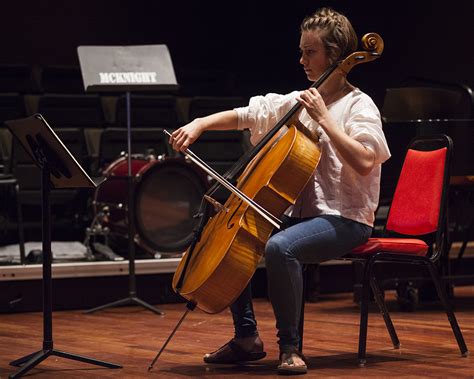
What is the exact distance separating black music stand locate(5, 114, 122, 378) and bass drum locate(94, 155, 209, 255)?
2.30m

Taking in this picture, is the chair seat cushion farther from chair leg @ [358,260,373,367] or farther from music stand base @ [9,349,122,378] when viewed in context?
music stand base @ [9,349,122,378]

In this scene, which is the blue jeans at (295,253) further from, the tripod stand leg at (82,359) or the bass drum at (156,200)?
the bass drum at (156,200)

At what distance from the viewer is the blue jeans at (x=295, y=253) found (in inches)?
119

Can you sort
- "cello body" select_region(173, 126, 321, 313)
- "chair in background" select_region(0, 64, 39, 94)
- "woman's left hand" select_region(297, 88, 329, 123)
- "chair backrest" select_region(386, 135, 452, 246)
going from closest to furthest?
"cello body" select_region(173, 126, 321, 313)
"woman's left hand" select_region(297, 88, 329, 123)
"chair backrest" select_region(386, 135, 452, 246)
"chair in background" select_region(0, 64, 39, 94)

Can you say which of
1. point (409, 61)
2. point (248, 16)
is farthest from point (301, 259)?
point (248, 16)

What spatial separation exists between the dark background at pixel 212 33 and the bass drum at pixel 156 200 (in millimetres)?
2129

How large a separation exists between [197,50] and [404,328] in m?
4.80

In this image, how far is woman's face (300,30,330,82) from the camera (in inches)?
125

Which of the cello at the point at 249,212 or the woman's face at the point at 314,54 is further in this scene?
the woman's face at the point at 314,54

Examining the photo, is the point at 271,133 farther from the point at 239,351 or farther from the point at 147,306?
the point at 147,306

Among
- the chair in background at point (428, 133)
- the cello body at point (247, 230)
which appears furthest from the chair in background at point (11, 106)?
the cello body at point (247, 230)

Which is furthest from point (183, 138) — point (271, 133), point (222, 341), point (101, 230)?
point (101, 230)

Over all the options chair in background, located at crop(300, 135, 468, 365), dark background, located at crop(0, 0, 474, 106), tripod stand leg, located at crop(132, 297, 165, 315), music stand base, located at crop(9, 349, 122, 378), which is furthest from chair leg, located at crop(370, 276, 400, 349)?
dark background, located at crop(0, 0, 474, 106)

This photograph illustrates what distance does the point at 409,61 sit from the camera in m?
7.20
